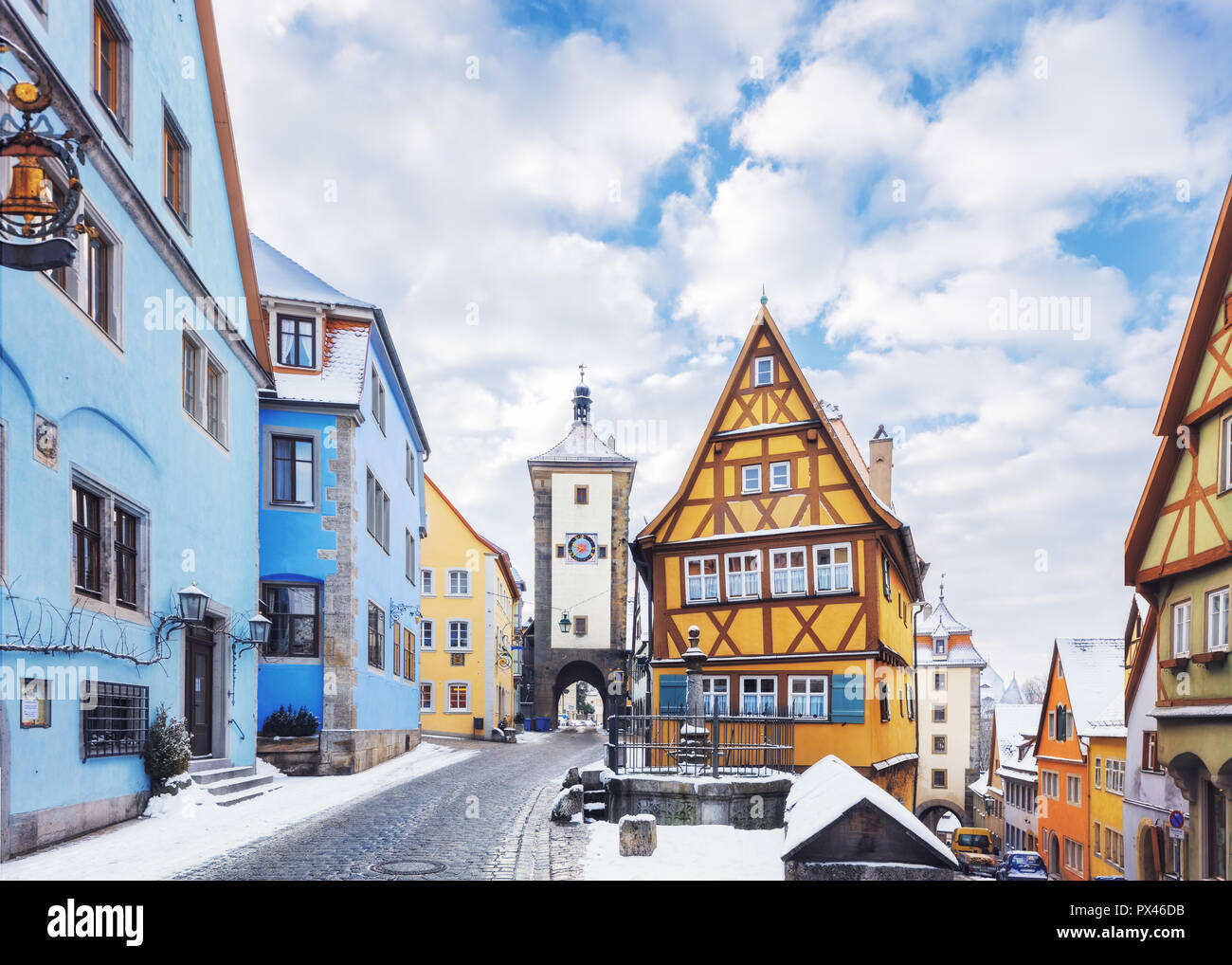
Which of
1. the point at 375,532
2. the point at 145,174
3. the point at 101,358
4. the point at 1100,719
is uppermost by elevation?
the point at 145,174

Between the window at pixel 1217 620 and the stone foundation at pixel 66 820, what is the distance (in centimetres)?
1586

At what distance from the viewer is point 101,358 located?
37.8 ft

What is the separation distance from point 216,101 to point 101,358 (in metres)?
7.27

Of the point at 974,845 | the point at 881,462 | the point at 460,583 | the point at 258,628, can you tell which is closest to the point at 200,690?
the point at 258,628

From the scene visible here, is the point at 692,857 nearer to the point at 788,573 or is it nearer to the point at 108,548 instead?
the point at 108,548

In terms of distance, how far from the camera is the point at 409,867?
925cm

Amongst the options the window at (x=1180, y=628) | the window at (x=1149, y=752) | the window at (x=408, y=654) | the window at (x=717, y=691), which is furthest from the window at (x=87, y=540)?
the window at (x=1149, y=752)

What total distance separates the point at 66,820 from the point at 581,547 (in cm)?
4834

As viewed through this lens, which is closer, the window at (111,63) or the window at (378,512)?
the window at (111,63)

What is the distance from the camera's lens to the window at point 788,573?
78.7 ft

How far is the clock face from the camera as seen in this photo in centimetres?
5838

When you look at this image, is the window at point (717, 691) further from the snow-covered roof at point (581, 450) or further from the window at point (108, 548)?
the snow-covered roof at point (581, 450)
